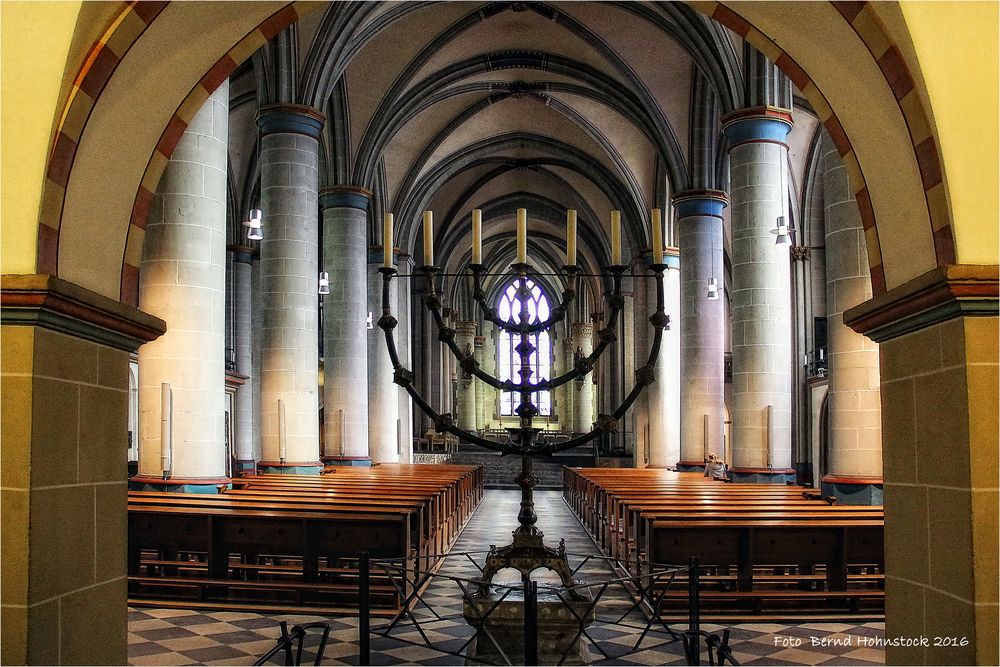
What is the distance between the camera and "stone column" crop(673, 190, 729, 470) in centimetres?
1939

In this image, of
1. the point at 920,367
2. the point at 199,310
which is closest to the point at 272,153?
the point at 199,310

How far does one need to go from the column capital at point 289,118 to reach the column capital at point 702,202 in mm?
8476

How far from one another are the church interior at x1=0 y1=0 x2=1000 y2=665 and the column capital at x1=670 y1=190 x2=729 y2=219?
0.09 meters

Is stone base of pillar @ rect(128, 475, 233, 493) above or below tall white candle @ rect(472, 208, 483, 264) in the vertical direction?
below

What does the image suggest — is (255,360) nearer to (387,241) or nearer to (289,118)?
(289,118)

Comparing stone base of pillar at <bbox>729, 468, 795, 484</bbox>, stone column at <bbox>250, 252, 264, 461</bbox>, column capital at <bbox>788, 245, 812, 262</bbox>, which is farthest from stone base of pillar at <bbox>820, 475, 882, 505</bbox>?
stone column at <bbox>250, 252, 264, 461</bbox>

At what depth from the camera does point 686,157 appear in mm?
19797

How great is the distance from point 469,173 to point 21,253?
93.1ft

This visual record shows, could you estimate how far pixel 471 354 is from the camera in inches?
366

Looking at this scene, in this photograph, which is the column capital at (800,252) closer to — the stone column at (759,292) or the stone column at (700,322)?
the stone column at (700,322)

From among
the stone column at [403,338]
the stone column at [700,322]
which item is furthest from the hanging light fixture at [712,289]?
the stone column at [403,338]

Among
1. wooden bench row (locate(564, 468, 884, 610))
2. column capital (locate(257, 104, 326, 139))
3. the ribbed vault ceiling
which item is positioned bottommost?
wooden bench row (locate(564, 468, 884, 610))

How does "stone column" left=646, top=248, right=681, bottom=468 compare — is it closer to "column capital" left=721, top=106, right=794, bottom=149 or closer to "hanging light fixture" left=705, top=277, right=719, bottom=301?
"hanging light fixture" left=705, top=277, right=719, bottom=301

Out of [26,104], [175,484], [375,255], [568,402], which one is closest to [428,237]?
[26,104]
